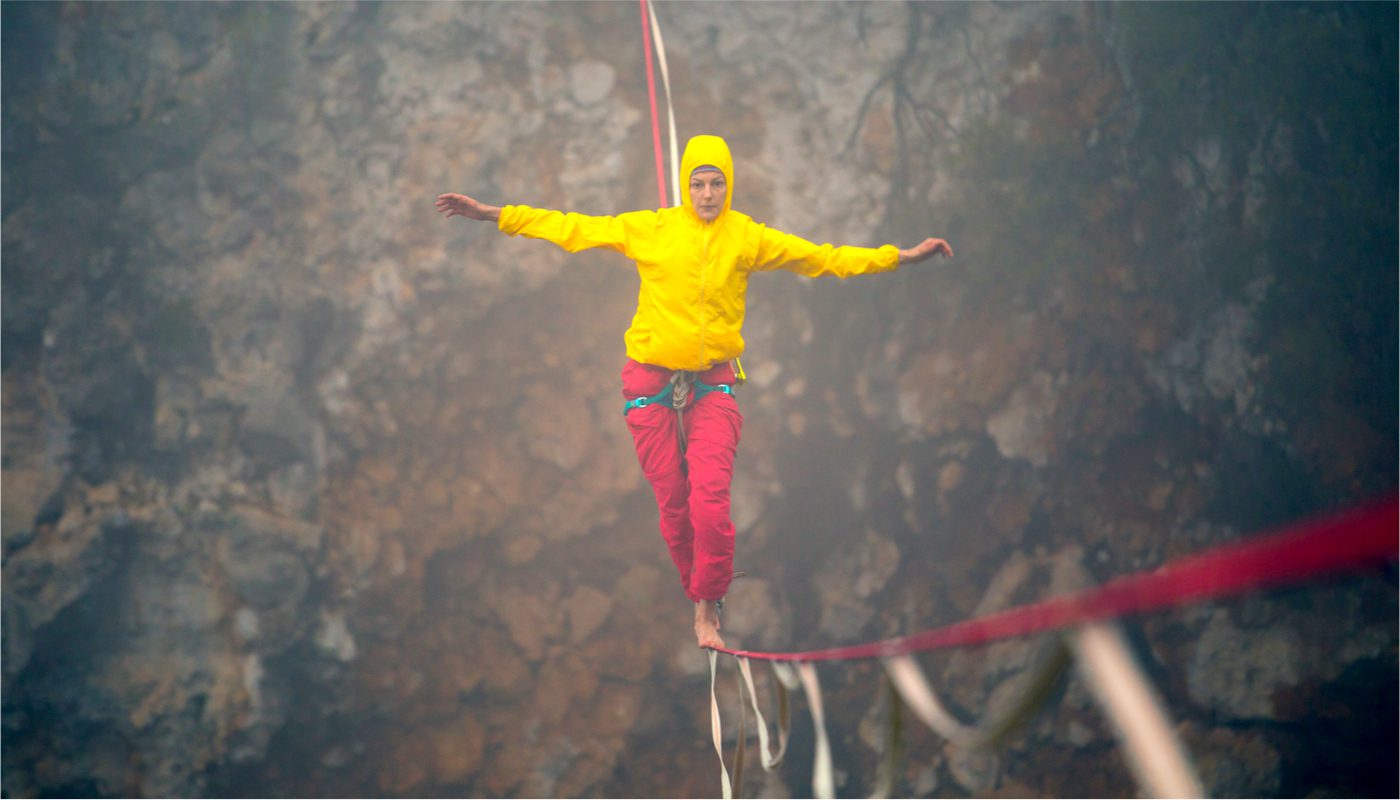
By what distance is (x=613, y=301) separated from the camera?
674 centimetres

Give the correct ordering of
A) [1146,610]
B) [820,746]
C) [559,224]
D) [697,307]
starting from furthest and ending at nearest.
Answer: [697,307] → [559,224] → [820,746] → [1146,610]

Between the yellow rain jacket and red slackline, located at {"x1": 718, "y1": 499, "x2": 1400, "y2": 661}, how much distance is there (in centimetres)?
212

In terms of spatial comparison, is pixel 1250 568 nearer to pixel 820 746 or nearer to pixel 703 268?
pixel 820 746

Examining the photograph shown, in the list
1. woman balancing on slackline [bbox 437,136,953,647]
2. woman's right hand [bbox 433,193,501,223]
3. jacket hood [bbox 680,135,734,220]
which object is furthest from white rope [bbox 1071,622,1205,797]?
woman's right hand [bbox 433,193,501,223]

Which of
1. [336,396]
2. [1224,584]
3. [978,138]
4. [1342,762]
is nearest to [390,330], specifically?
[336,396]

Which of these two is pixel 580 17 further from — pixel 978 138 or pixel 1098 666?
pixel 1098 666

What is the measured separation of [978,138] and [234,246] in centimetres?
488

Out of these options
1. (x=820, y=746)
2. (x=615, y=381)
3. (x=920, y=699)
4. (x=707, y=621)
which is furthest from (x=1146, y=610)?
(x=615, y=381)

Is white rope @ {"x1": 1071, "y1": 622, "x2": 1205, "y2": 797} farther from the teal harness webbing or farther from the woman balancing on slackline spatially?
the teal harness webbing

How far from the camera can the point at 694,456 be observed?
3730 mm

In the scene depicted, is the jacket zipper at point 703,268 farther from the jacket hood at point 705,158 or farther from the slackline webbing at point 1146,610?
the slackline webbing at point 1146,610

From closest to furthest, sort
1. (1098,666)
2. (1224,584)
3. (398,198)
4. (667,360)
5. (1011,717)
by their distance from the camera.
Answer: (1224,584)
(1098,666)
(1011,717)
(667,360)
(398,198)

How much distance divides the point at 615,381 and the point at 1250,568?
5.66 metres

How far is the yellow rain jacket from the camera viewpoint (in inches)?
142
